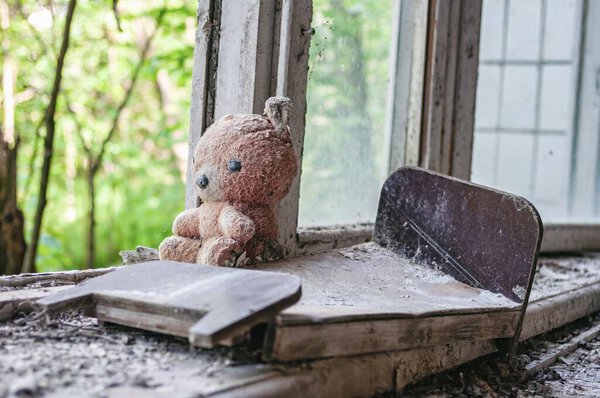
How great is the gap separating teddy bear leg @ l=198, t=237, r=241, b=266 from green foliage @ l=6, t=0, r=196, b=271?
2.18m

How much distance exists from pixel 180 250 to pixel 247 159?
214mm

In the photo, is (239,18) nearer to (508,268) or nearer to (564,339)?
(508,268)

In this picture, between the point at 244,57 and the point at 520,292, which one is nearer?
the point at 520,292

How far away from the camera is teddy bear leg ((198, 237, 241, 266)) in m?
1.33

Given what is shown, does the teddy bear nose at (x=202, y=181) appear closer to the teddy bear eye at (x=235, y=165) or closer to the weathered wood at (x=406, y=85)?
the teddy bear eye at (x=235, y=165)

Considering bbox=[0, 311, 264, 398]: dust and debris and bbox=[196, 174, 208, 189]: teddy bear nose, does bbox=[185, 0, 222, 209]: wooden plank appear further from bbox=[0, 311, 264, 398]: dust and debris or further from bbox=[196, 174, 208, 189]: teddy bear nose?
bbox=[0, 311, 264, 398]: dust and debris

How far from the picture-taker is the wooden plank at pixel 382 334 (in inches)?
38.5

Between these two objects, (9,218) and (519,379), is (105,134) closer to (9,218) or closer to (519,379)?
(9,218)

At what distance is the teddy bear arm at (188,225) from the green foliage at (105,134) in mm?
2095

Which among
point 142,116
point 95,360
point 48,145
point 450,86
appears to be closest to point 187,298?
point 95,360

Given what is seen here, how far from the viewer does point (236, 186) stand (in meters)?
1.36

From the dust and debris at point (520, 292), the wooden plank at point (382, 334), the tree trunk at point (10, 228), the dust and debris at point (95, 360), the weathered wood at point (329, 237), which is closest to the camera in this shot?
the dust and debris at point (95, 360)

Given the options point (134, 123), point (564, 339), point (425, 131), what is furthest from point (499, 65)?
point (134, 123)

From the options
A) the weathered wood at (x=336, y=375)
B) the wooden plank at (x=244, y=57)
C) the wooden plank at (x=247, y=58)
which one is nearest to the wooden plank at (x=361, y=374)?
the weathered wood at (x=336, y=375)
